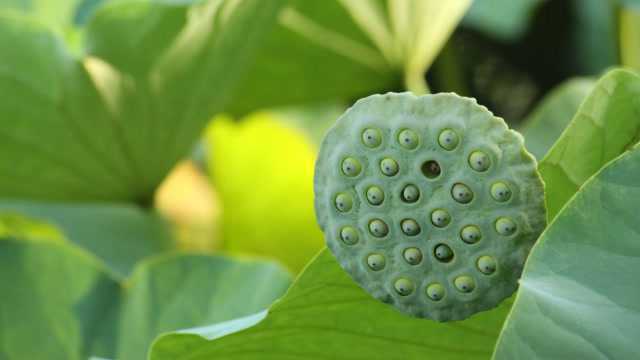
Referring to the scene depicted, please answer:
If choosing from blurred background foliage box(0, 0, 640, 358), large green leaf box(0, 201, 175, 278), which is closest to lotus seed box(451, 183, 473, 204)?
blurred background foliage box(0, 0, 640, 358)

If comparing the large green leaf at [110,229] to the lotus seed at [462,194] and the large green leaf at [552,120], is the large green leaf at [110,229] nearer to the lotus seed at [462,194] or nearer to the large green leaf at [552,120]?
the large green leaf at [552,120]

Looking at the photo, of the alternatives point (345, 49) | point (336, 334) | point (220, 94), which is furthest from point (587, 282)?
point (345, 49)

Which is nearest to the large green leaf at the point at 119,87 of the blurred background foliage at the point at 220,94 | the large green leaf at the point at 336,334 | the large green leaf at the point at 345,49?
the blurred background foliage at the point at 220,94

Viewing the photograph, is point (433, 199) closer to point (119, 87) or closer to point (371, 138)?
point (371, 138)

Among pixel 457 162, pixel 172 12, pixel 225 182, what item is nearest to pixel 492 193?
pixel 457 162

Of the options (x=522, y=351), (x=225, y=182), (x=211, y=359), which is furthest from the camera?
(x=225, y=182)

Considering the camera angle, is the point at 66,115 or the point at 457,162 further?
the point at 66,115

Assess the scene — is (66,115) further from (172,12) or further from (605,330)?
(605,330)
